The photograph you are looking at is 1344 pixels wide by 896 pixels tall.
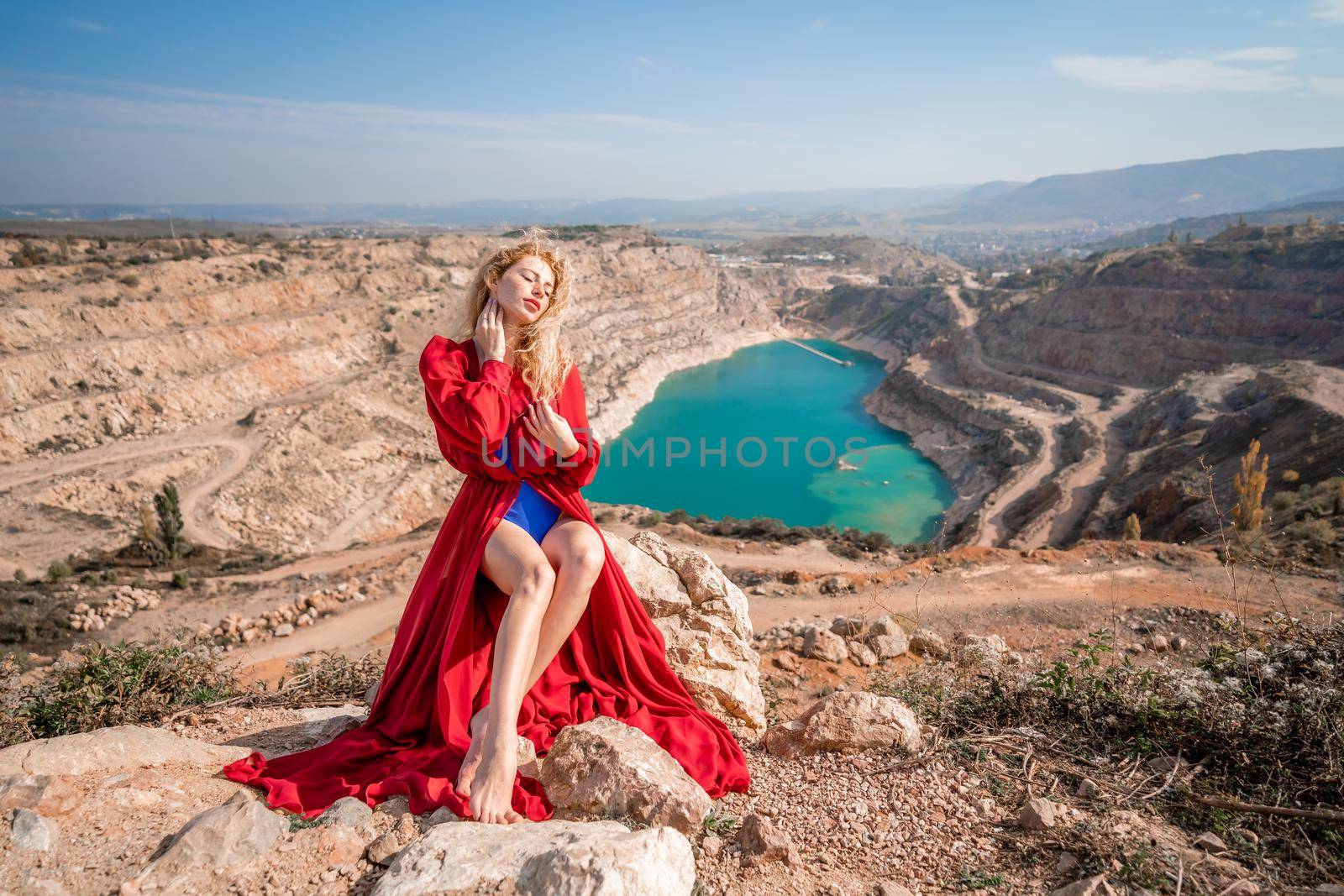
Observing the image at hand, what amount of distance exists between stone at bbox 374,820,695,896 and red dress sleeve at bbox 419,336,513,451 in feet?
5.01

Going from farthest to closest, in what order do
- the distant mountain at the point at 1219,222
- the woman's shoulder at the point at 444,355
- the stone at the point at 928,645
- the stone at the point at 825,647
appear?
the distant mountain at the point at 1219,222, the stone at the point at 825,647, the stone at the point at 928,645, the woman's shoulder at the point at 444,355

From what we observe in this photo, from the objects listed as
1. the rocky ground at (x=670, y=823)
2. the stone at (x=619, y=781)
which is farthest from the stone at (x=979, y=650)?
the stone at (x=619, y=781)

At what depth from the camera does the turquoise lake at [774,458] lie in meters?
30.0

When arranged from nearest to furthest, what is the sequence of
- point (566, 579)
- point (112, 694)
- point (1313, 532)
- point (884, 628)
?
1. point (566, 579)
2. point (112, 694)
3. point (884, 628)
4. point (1313, 532)

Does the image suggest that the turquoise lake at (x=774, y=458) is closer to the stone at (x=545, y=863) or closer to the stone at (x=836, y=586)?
the stone at (x=836, y=586)

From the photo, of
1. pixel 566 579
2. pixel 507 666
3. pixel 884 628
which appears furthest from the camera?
pixel 884 628

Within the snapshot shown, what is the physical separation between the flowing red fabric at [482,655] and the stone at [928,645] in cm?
422

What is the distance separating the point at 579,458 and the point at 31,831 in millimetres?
2160

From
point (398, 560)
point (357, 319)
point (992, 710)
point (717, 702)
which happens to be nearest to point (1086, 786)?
point (992, 710)

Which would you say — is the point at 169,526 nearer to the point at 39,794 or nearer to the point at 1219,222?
the point at 39,794

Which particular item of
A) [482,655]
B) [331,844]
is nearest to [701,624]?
[482,655]

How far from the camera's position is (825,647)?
22.4ft

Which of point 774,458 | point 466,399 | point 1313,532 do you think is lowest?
point 774,458

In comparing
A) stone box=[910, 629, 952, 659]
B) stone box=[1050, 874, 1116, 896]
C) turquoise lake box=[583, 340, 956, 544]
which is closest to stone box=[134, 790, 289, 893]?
stone box=[1050, 874, 1116, 896]
